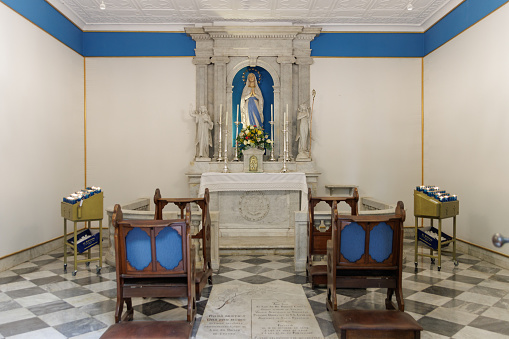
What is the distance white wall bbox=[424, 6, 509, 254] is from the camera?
5.79m

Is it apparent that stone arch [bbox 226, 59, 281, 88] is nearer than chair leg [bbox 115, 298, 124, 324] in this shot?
No

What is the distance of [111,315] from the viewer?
12.6ft

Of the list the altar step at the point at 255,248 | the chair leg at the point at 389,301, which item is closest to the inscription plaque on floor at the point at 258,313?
the chair leg at the point at 389,301

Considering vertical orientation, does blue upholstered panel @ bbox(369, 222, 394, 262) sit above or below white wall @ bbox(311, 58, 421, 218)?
below

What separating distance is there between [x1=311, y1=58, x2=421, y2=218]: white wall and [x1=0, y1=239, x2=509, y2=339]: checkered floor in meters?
2.84

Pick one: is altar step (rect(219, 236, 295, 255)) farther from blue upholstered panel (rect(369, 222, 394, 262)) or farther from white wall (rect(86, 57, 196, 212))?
blue upholstered panel (rect(369, 222, 394, 262))

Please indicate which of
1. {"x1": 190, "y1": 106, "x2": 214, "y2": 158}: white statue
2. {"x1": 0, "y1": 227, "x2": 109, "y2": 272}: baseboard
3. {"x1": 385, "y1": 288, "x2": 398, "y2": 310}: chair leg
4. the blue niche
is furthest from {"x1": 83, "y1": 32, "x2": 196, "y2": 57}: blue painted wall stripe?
{"x1": 385, "y1": 288, "x2": 398, "y2": 310}: chair leg

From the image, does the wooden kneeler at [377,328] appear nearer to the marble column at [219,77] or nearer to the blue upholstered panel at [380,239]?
the blue upholstered panel at [380,239]

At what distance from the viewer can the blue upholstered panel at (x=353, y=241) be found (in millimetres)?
3568

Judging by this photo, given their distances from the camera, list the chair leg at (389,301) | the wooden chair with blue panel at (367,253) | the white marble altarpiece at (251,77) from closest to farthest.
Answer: the wooden chair with blue panel at (367,253) → the chair leg at (389,301) → the white marble altarpiece at (251,77)

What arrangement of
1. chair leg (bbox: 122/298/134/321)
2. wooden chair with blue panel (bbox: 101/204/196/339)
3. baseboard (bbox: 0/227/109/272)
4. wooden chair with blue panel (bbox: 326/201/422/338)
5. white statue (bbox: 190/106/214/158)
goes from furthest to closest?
white statue (bbox: 190/106/214/158) < baseboard (bbox: 0/227/109/272) < chair leg (bbox: 122/298/134/321) < wooden chair with blue panel (bbox: 326/201/422/338) < wooden chair with blue panel (bbox: 101/204/196/339)

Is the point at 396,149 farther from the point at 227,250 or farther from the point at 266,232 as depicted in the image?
the point at 227,250

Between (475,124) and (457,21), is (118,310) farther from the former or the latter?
(457,21)

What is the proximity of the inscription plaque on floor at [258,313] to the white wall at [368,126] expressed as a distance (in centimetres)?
432
